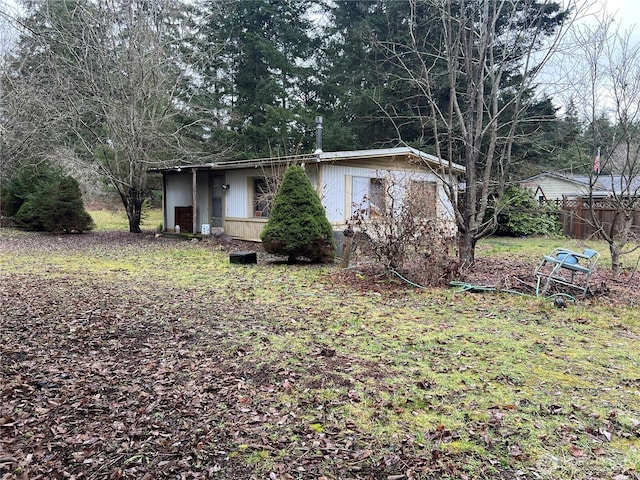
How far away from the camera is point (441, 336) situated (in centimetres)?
474

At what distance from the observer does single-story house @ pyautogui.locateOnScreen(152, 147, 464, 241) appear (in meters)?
11.7

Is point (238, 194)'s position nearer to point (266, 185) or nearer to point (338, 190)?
point (266, 185)

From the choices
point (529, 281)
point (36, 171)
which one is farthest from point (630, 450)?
point (36, 171)

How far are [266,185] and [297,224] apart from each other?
4.30 meters

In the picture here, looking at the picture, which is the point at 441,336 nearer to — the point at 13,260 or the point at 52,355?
the point at 52,355

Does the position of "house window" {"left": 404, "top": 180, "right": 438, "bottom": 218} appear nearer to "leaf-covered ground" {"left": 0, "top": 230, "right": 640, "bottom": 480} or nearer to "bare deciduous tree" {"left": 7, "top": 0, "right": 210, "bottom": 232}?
"leaf-covered ground" {"left": 0, "top": 230, "right": 640, "bottom": 480}

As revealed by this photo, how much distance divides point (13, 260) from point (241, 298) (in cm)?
639

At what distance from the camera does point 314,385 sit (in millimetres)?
3482

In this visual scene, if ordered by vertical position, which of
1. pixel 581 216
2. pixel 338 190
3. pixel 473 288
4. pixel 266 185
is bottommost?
pixel 473 288

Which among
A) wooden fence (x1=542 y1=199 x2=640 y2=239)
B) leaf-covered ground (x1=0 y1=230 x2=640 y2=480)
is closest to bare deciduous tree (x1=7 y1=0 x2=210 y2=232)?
leaf-covered ground (x1=0 y1=230 x2=640 y2=480)

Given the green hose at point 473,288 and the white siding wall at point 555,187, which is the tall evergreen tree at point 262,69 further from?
the green hose at point 473,288

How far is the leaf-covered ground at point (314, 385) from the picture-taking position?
2.52m

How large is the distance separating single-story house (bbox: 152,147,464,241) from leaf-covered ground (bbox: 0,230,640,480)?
3861 millimetres

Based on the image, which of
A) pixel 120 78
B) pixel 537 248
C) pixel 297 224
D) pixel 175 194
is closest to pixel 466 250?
pixel 297 224
